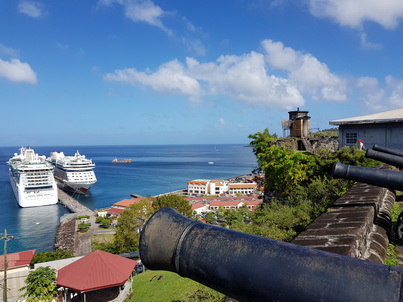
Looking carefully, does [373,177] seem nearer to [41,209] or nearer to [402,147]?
[402,147]

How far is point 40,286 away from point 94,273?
2334 mm

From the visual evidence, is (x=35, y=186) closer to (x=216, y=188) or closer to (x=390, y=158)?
(x=216, y=188)

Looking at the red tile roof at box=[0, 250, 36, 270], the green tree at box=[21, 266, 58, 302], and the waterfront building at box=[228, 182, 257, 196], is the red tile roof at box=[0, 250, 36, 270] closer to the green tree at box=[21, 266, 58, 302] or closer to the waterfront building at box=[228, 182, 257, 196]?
the green tree at box=[21, 266, 58, 302]

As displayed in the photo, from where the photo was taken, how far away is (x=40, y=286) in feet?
39.6

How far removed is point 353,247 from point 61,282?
46.4ft

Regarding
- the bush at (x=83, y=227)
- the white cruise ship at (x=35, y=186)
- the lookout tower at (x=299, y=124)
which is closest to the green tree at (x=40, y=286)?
the lookout tower at (x=299, y=124)

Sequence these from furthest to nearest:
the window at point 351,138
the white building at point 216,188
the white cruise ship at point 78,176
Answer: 1. the white cruise ship at point 78,176
2. the white building at point 216,188
3. the window at point 351,138

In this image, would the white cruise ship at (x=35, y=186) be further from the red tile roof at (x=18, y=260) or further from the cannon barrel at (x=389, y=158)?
the cannon barrel at (x=389, y=158)

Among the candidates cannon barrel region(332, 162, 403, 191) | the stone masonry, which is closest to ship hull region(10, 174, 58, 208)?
the stone masonry

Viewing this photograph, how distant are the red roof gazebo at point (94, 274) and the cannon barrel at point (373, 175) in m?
13.0

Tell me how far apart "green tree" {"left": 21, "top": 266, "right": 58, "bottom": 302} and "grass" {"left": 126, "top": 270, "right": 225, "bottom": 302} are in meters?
3.38

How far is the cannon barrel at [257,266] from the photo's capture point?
3.14ft

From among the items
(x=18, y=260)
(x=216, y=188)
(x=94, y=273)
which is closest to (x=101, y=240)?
(x=18, y=260)

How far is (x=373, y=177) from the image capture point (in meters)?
3.22
